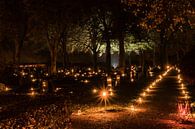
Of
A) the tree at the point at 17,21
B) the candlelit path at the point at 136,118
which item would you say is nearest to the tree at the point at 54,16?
the tree at the point at 17,21

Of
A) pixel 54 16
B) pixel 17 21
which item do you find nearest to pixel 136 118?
pixel 17 21

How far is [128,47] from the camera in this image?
62219mm

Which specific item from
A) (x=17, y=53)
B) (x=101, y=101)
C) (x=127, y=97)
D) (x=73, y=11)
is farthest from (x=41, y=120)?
(x=73, y=11)

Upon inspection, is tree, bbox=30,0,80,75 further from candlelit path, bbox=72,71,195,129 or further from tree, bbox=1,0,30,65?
candlelit path, bbox=72,71,195,129

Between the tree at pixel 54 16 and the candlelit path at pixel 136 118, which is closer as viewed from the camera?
the candlelit path at pixel 136 118

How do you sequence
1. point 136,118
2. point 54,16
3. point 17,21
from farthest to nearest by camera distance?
point 54,16 → point 17,21 → point 136,118

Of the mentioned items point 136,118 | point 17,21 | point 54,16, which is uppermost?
point 54,16

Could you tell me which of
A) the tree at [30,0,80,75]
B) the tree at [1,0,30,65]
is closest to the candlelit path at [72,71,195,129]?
the tree at [1,0,30,65]

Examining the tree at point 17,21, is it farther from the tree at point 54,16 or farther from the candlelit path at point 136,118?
the candlelit path at point 136,118

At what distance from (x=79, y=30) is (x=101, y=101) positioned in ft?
124

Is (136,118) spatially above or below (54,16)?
below

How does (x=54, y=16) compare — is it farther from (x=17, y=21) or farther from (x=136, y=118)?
(x=136, y=118)

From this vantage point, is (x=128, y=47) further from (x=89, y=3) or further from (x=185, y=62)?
(x=185, y=62)

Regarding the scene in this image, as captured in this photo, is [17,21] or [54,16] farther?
[54,16]
